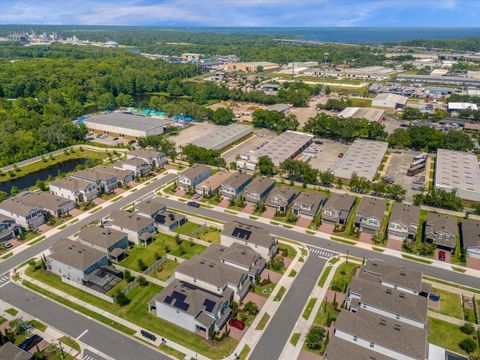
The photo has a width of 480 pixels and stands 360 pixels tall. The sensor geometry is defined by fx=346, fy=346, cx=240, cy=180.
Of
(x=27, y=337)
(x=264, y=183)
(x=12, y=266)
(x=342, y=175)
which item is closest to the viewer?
(x=27, y=337)

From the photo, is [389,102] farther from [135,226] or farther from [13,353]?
[13,353]

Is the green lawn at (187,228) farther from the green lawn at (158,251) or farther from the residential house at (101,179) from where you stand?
the residential house at (101,179)

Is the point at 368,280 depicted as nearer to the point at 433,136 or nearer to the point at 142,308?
the point at 142,308

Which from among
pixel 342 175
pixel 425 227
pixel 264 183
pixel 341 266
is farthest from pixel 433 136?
pixel 341 266

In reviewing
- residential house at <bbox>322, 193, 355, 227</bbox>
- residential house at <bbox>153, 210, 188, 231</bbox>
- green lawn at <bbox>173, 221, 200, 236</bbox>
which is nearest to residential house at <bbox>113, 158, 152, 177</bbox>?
residential house at <bbox>153, 210, 188, 231</bbox>

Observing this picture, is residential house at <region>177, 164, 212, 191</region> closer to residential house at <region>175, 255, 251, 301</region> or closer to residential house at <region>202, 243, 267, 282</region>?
residential house at <region>202, 243, 267, 282</region>
